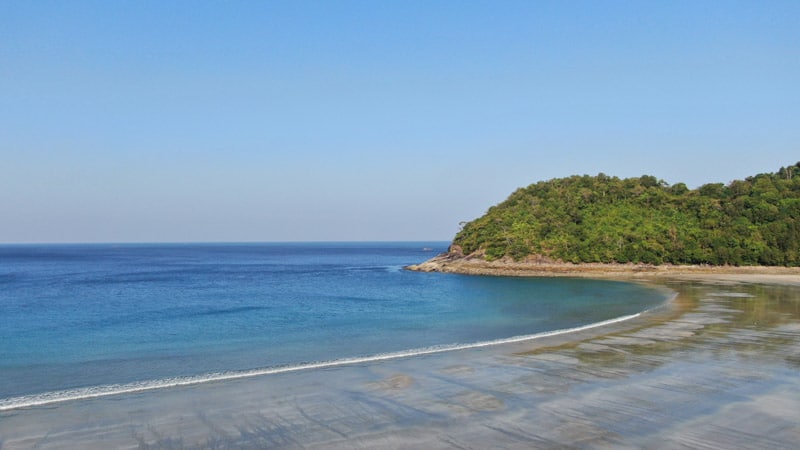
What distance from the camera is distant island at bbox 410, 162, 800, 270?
72438 mm

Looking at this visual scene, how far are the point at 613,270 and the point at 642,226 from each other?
12539 mm

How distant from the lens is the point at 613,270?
75.0 meters

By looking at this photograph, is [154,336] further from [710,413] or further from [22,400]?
[710,413]

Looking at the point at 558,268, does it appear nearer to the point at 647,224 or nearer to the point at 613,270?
the point at 613,270

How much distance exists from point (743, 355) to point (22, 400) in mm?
23844

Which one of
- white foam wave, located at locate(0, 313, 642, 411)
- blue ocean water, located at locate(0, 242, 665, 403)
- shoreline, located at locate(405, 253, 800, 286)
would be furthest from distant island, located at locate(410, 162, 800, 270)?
white foam wave, located at locate(0, 313, 642, 411)

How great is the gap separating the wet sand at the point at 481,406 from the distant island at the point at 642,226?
5740 centimetres

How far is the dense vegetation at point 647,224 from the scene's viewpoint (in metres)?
72.4

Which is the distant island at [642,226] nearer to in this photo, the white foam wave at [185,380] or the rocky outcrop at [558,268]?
the rocky outcrop at [558,268]

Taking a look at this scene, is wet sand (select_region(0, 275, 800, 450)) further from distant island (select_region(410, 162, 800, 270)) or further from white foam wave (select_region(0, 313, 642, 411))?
distant island (select_region(410, 162, 800, 270))

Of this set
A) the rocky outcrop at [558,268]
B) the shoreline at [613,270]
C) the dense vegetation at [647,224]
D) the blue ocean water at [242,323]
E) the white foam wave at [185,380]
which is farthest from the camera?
the dense vegetation at [647,224]

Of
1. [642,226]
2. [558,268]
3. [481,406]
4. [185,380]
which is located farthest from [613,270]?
[185,380]

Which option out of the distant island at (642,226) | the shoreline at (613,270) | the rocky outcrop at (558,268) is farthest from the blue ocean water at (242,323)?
the distant island at (642,226)

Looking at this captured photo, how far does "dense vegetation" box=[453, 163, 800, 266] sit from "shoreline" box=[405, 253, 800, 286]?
4.88 feet
